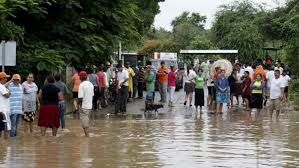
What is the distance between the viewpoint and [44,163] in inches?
489

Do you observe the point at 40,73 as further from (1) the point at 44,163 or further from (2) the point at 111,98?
(1) the point at 44,163

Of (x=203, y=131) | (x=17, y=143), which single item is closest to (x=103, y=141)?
(x=17, y=143)

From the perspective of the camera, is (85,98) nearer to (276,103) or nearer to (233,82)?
(276,103)

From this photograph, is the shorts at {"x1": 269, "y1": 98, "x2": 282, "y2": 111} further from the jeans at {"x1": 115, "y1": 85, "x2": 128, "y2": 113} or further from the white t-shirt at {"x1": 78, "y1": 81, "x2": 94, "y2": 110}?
the white t-shirt at {"x1": 78, "y1": 81, "x2": 94, "y2": 110}

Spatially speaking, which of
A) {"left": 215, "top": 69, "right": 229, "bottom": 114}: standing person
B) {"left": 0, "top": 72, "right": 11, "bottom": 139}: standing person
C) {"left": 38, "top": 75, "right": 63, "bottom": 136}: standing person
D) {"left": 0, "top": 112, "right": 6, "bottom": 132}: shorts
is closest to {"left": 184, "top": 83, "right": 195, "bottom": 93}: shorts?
{"left": 215, "top": 69, "right": 229, "bottom": 114}: standing person

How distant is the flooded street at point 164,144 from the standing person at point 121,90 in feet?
6.49

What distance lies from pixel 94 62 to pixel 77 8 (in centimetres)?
264

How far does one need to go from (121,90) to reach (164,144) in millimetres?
9594

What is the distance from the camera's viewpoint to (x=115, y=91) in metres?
25.3

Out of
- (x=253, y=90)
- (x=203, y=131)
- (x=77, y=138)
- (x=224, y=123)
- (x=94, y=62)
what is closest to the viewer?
(x=77, y=138)

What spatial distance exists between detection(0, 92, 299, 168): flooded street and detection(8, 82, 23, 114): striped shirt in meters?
0.72

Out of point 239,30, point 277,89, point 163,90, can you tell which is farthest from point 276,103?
point 239,30

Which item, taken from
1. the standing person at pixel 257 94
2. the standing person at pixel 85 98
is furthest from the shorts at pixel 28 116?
the standing person at pixel 257 94

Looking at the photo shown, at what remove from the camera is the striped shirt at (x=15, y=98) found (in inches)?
656
